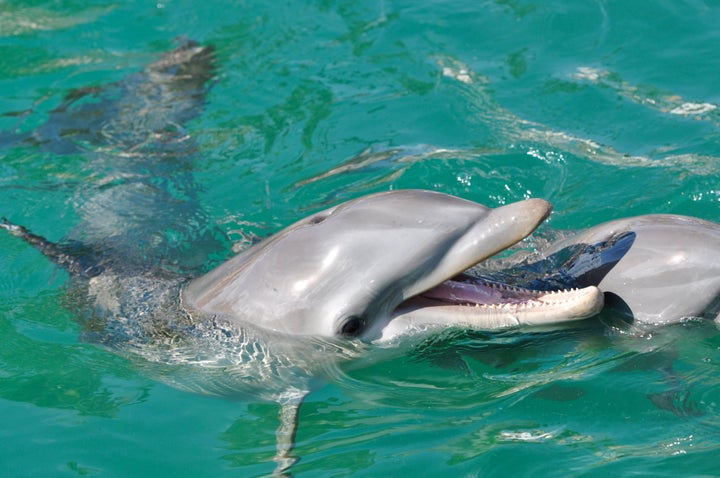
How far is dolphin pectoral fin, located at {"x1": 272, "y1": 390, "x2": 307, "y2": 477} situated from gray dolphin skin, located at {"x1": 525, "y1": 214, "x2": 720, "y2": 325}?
1809 millimetres

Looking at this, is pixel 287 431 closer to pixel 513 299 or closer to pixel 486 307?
pixel 486 307

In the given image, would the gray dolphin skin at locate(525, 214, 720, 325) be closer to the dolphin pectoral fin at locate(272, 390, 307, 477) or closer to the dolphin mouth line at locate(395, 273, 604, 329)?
the dolphin mouth line at locate(395, 273, 604, 329)

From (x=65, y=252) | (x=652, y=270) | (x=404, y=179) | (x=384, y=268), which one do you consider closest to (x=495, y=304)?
(x=384, y=268)

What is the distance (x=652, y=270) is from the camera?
6.40 meters

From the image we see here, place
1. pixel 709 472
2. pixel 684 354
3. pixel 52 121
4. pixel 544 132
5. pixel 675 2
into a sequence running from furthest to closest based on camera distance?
pixel 675 2 < pixel 52 121 < pixel 544 132 < pixel 684 354 < pixel 709 472

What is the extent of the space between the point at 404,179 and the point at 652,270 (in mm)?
3553

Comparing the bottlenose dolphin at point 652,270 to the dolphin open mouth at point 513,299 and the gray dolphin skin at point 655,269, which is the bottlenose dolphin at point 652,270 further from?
the dolphin open mouth at point 513,299

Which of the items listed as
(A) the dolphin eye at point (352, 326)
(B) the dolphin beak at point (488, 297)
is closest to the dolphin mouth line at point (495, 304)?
(B) the dolphin beak at point (488, 297)

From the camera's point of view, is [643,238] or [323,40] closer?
[643,238]

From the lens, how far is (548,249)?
23.7 feet

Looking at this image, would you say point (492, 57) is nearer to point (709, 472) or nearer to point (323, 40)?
point (323, 40)

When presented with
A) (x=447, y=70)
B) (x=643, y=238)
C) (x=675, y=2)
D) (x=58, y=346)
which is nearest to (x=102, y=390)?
(x=58, y=346)

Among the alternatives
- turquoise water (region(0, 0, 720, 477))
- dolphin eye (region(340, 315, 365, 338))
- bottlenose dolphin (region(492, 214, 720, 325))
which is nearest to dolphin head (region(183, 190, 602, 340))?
dolphin eye (region(340, 315, 365, 338))

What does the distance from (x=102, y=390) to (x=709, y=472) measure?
4043 mm
